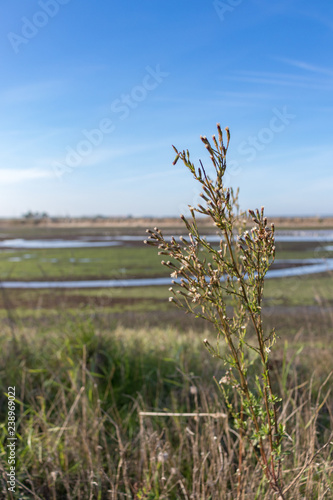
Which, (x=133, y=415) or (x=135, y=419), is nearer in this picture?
(x=135, y=419)

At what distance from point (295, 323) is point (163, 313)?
3519 mm

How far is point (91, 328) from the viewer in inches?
169

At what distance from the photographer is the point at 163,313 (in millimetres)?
11773

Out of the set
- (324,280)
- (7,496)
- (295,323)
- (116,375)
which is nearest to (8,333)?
(116,375)

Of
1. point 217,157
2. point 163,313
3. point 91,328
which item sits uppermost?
point 217,157

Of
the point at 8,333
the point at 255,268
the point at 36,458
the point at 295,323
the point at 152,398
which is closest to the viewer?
the point at 255,268

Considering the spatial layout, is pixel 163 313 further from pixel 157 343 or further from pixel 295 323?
pixel 157 343

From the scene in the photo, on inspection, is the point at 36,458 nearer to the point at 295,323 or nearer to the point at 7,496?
the point at 7,496

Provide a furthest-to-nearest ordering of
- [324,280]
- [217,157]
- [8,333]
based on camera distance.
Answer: [324,280] < [8,333] < [217,157]

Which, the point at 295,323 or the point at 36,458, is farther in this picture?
the point at 295,323

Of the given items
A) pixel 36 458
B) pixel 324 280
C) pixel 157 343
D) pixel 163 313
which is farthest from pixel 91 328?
pixel 324 280

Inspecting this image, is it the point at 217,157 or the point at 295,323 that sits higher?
the point at 217,157

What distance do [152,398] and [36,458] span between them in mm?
1175

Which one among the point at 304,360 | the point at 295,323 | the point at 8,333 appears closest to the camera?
the point at 304,360
